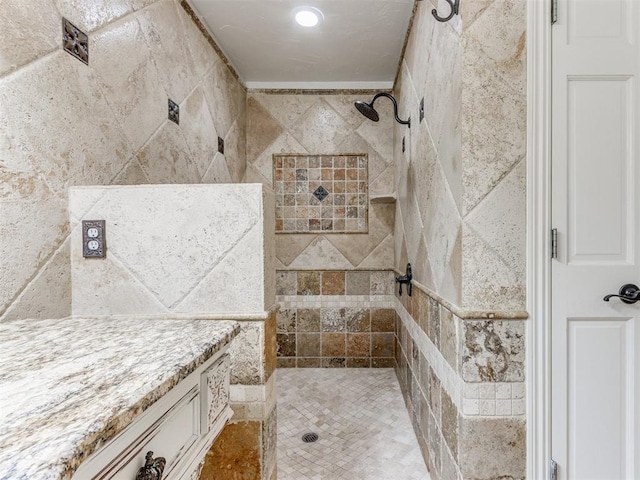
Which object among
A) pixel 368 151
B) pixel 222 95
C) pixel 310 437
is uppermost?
pixel 222 95

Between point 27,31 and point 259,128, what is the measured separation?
177 centimetres

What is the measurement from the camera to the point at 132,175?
4.20 ft

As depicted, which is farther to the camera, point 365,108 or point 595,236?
point 365,108

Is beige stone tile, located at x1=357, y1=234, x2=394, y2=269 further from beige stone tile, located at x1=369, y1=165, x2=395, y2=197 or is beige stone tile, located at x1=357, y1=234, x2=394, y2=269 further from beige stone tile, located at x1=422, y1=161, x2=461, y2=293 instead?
beige stone tile, located at x1=422, y1=161, x2=461, y2=293

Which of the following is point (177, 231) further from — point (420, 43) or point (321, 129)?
point (321, 129)

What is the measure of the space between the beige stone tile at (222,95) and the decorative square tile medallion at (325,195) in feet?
1.92

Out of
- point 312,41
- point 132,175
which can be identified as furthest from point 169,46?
point 312,41

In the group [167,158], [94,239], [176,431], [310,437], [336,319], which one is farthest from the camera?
[336,319]

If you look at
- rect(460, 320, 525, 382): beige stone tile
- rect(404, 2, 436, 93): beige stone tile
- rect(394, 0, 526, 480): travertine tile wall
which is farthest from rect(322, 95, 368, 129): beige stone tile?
rect(460, 320, 525, 382): beige stone tile

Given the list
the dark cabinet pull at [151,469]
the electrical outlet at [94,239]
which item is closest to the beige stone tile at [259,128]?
the electrical outlet at [94,239]

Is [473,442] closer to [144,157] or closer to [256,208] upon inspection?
[256,208]

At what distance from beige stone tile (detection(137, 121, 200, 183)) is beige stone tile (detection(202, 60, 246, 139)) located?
45 centimetres

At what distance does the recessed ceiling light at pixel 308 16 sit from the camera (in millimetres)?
1682

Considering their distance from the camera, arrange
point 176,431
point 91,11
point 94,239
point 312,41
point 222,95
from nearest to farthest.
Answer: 1. point 176,431
2. point 94,239
3. point 91,11
4. point 312,41
5. point 222,95
